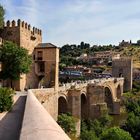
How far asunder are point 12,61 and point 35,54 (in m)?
5.46

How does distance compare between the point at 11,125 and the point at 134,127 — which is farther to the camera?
the point at 134,127

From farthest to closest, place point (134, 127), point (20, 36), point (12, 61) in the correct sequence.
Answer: point (134, 127)
point (20, 36)
point (12, 61)

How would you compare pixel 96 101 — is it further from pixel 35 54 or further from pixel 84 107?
pixel 35 54

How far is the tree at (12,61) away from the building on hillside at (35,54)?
5.49 ft

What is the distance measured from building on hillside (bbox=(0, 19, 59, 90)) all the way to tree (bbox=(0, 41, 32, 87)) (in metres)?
1.67

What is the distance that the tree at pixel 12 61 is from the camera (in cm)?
2603

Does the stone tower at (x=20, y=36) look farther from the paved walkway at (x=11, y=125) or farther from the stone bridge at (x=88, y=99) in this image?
the paved walkway at (x=11, y=125)

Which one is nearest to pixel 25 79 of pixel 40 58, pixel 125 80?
pixel 40 58

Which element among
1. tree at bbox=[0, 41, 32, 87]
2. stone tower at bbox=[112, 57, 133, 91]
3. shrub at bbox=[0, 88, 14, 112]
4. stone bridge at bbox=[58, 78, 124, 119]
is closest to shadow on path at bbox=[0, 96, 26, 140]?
shrub at bbox=[0, 88, 14, 112]

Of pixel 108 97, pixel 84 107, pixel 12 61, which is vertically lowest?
pixel 108 97

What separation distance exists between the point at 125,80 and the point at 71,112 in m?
34.3

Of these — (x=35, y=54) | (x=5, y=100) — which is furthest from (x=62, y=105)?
(x=5, y=100)

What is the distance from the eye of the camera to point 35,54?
31422 mm

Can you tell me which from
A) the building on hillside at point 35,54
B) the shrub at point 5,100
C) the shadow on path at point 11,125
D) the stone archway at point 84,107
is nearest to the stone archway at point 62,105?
the building on hillside at point 35,54
